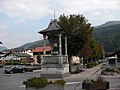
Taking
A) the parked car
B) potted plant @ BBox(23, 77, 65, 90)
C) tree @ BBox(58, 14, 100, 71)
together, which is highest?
tree @ BBox(58, 14, 100, 71)

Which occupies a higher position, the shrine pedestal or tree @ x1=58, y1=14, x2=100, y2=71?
tree @ x1=58, y1=14, x2=100, y2=71

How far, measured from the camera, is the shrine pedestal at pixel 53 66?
36384mm

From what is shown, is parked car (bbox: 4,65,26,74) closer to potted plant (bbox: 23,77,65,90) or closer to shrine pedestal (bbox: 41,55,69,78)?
shrine pedestal (bbox: 41,55,69,78)

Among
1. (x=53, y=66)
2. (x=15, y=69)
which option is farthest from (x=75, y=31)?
(x=15, y=69)

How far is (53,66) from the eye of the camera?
36.8 m

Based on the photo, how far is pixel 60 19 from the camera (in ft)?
157

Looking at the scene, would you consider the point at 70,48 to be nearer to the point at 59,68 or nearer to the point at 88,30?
the point at 88,30

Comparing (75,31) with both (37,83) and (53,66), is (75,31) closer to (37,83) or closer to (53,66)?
(53,66)

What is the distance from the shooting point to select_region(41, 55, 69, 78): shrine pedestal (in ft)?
119

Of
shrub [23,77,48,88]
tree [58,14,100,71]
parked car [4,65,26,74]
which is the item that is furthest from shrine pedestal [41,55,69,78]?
shrub [23,77,48,88]

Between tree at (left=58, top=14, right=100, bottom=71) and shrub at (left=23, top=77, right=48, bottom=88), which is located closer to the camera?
shrub at (left=23, top=77, right=48, bottom=88)

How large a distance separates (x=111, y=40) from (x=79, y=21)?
130085mm

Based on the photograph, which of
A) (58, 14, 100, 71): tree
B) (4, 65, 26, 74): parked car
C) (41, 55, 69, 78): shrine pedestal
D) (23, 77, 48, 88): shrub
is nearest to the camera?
(23, 77, 48, 88): shrub

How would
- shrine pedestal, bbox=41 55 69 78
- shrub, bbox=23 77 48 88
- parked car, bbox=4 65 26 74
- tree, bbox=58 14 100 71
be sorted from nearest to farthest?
shrub, bbox=23 77 48 88
shrine pedestal, bbox=41 55 69 78
tree, bbox=58 14 100 71
parked car, bbox=4 65 26 74
